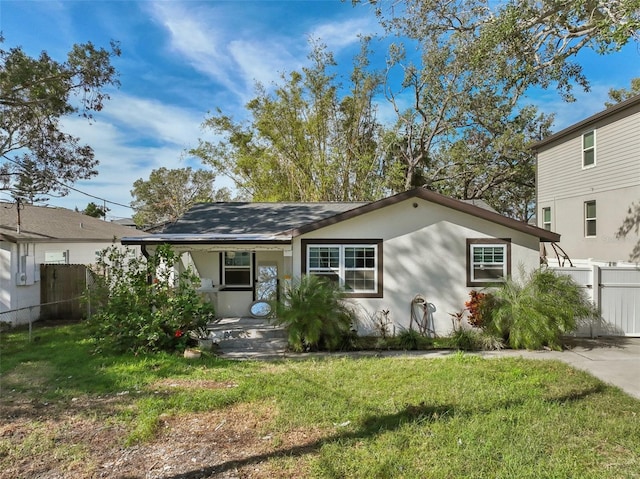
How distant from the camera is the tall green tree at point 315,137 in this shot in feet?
67.8

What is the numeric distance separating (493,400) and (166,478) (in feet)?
12.9

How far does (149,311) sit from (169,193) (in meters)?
39.9

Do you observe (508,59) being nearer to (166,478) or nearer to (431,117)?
(166,478)

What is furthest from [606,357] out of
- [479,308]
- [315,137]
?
[315,137]

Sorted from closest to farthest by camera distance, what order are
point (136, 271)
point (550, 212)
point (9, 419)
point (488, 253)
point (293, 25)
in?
1. point (9, 419)
2. point (136, 271)
3. point (488, 253)
4. point (293, 25)
5. point (550, 212)

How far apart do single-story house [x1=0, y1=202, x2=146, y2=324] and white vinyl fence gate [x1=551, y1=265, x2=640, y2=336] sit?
437 inches

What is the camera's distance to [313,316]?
7.60 metres

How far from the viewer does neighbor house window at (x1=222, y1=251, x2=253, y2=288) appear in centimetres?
1077

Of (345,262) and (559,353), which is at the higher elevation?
(345,262)

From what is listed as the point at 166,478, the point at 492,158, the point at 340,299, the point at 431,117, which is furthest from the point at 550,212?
the point at 166,478

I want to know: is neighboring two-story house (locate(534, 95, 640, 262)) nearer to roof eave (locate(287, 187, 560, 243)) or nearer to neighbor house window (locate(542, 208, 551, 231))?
neighbor house window (locate(542, 208, 551, 231))

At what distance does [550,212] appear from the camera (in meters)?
15.9

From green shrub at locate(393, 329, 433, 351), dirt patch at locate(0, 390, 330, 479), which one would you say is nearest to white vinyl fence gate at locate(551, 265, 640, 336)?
green shrub at locate(393, 329, 433, 351)

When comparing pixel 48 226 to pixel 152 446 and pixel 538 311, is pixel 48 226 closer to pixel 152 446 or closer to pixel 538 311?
pixel 152 446
